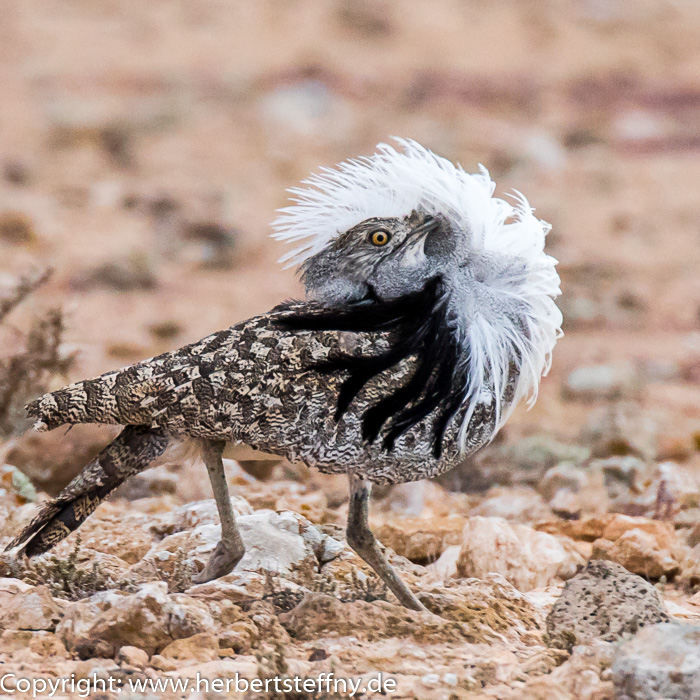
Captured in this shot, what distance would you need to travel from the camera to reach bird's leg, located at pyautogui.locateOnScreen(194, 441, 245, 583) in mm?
3365

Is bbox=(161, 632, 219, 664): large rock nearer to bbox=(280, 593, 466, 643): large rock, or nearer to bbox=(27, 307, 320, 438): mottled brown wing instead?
bbox=(280, 593, 466, 643): large rock

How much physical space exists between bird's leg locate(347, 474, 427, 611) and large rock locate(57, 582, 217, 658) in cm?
69

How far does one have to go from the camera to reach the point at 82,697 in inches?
104

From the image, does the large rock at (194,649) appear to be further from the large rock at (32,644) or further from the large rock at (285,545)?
the large rock at (285,545)

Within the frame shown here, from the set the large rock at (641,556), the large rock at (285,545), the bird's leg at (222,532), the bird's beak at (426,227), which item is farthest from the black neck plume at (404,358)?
the large rock at (641,556)

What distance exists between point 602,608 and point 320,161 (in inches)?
458

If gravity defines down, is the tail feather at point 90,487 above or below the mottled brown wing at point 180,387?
below

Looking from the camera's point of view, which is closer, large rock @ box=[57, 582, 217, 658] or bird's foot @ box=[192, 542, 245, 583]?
large rock @ box=[57, 582, 217, 658]

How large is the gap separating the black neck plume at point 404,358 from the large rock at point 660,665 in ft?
3.07

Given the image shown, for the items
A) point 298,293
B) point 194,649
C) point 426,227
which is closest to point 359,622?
point 194,649

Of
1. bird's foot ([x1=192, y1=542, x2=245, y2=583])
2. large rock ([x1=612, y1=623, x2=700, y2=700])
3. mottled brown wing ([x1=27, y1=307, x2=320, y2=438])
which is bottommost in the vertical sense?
large rock ([x1=612, y1=623, x2=700, y2=700])

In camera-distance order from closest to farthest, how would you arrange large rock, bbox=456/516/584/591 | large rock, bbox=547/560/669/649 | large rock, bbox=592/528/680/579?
large rock, bbox=547/560/669/649, large rock, bbox=456/516/584/591, large rock, bbox=592/528/680/579

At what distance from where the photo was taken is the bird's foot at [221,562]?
3467 mm

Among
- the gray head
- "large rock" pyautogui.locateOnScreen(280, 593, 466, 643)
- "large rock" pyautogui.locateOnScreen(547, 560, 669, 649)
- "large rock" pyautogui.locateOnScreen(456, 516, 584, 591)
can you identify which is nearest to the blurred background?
"large rock" pyautogui.locateOnScreen(456, 516, 584, 591)
